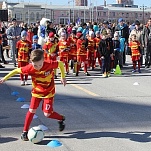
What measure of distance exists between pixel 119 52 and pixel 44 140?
10578mm

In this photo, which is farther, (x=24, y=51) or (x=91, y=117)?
(x=24, y=51)

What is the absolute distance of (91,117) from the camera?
27.3 ft

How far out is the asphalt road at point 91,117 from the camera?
6539mm

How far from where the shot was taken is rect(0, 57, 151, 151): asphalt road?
654 centimetres

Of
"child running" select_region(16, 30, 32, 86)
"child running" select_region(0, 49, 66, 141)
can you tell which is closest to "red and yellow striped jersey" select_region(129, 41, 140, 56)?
"child running" select_region(16, 30, 32, 86)

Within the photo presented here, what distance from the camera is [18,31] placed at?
61.2ft

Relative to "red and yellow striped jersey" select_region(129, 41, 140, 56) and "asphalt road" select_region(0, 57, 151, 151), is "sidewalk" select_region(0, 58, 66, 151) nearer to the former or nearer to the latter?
"asphalt road" select_region(0, 57, 151, 151)

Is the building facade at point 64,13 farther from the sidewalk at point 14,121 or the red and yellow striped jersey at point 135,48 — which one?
the sidewalk at point 14,121

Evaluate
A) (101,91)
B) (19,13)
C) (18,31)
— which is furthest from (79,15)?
(101,91)

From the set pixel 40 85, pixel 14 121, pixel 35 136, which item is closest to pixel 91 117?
pixel 14 121

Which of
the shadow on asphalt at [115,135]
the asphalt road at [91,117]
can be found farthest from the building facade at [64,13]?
the shadow on asphalt at [115,135]

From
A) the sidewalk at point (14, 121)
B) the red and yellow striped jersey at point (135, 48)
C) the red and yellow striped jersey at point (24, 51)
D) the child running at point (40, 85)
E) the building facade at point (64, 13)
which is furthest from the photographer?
the building facade at point (64, 13)

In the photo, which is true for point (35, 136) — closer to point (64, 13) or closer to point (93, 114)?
point (93, 114)

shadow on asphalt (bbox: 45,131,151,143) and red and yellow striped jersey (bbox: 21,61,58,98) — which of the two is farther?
shadow on asphalt (bbox: 45,131,151,143)
